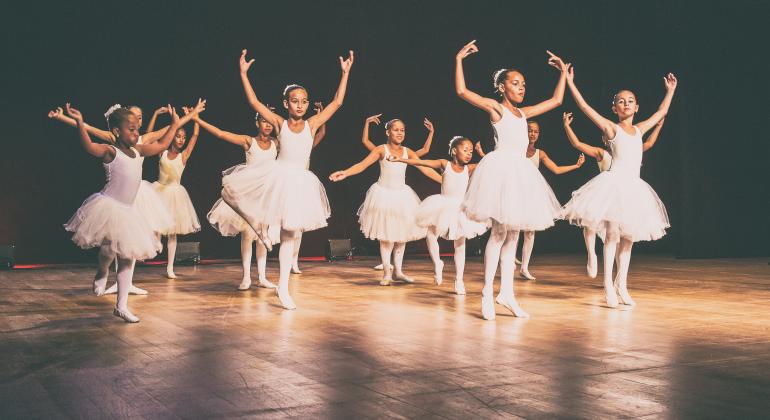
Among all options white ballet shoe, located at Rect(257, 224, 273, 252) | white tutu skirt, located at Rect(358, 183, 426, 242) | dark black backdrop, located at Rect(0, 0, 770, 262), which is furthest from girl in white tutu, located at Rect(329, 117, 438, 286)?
dark black backdrop, located at Rect(0, 0, 770, 262)

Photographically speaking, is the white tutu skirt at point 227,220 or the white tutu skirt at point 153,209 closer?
the white tutu skirt at point 153,209

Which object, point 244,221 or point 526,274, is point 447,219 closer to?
point 526,274

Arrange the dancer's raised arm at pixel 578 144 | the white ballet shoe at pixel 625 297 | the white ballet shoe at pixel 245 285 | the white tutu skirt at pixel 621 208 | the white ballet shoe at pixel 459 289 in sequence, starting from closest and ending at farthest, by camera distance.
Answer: the white tutu skirt at pixel 621 208, the white ballet shoe at pixel 625 297, the white ballet shoe at pixel 459 289, the white ballet shoe at pixel 245 285, the dancer's raised arm at pixel 578 144

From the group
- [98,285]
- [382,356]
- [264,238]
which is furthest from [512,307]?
[98,285]

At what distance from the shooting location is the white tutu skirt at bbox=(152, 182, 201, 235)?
637 cm

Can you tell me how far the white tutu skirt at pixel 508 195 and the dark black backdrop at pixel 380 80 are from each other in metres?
5.10

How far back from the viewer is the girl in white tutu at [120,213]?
3.79 metres

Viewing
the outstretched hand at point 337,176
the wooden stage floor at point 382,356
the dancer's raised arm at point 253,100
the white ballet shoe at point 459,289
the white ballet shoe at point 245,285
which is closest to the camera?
the wooden stage floor at point 382,356

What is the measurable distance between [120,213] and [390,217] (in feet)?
8.33

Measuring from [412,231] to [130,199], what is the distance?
256cm

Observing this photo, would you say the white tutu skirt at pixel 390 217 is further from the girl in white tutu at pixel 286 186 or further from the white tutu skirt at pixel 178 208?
the white tutu skirt at pixel 178 208

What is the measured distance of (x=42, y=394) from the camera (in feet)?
7.36

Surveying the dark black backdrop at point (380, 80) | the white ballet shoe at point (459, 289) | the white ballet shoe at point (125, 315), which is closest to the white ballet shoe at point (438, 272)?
the white ballet shoe at point (459, 289)

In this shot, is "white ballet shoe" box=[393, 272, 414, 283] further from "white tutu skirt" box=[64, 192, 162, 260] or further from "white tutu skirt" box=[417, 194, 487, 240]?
"white tutu skirt" box=[64, 192, 162, 260]
